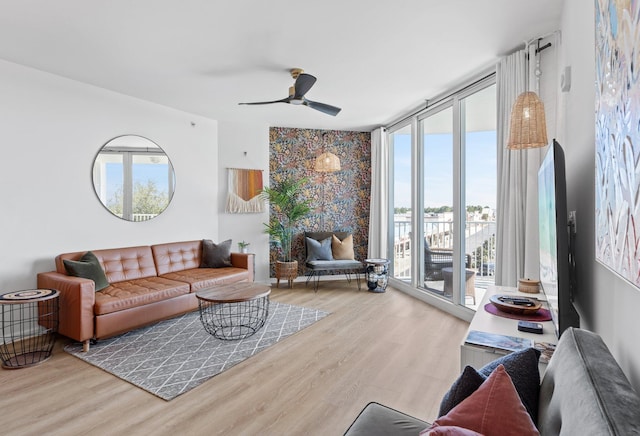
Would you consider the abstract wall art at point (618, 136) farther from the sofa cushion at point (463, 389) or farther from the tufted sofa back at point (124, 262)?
the tufted sofa back at point (124, 262)

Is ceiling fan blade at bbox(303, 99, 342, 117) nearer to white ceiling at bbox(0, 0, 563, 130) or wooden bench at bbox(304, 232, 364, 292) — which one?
white ceiling at bbox(0, 0, 563, 130)

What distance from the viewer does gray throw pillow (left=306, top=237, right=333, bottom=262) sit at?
5.41m

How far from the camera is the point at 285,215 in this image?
5.69m

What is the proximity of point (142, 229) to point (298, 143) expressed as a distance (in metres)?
2.90

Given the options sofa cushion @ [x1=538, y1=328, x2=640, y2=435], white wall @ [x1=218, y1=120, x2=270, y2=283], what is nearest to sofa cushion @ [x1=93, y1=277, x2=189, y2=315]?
white wall @ [x1=218, y1=120, x2=270, y2=283]

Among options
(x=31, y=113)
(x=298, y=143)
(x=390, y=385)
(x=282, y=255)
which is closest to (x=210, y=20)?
(x=31, y=113)

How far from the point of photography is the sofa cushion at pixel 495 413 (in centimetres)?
82

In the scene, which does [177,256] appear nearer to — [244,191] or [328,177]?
[244,191]

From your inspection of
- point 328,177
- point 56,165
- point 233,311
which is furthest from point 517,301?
point 56,165

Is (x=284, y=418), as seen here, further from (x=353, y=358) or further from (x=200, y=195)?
(x=200, y=195)

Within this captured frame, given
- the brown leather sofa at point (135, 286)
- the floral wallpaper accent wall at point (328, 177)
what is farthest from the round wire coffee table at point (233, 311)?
the floral wallpaper accent wall at point (328, 177)

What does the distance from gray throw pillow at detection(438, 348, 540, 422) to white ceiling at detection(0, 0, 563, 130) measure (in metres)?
2.30

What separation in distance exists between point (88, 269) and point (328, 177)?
3883 millimetres

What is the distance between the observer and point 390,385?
2365mm
